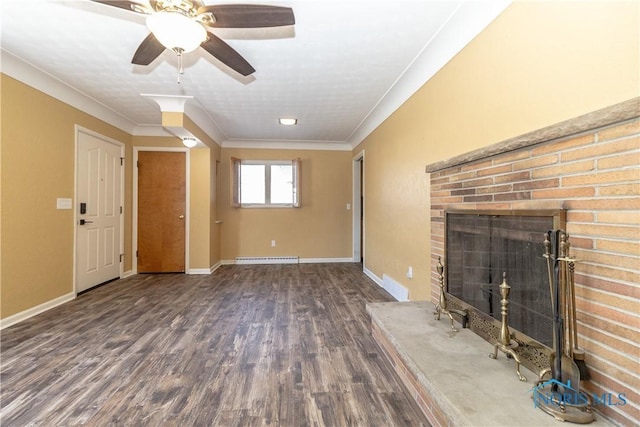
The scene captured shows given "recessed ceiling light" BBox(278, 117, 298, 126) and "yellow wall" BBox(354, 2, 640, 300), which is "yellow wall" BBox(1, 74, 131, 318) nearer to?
"recessed ceiling light" BBox(278, 117, 298, 126)

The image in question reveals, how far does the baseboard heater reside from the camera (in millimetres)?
5539

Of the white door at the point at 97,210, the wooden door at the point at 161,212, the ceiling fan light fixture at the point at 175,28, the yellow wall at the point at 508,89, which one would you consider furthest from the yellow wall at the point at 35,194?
the yellow wall at the point at 508,89

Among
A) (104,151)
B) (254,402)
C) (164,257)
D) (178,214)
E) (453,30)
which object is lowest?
(254,402)

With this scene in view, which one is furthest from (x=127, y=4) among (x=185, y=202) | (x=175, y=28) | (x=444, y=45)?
(x=185, y=202)

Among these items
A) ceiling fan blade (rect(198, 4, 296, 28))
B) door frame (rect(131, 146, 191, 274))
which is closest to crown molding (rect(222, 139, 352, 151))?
door frame (rect(131, 146, 191, 274))

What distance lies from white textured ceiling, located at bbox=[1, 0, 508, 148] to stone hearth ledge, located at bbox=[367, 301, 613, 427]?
189cm

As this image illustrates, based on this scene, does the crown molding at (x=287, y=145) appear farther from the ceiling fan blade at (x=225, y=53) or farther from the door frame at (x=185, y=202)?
the ceiling fan blade at (x=225, y=53)

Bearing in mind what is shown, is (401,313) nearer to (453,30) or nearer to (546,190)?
(546,190)

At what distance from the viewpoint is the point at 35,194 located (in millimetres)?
2885

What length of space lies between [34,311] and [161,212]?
2126mm

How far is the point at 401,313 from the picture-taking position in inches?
77.6

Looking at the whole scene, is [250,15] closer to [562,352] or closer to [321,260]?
[562,352]

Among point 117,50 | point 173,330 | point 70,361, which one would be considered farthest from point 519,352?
point 117,50

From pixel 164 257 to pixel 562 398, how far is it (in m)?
5.08
